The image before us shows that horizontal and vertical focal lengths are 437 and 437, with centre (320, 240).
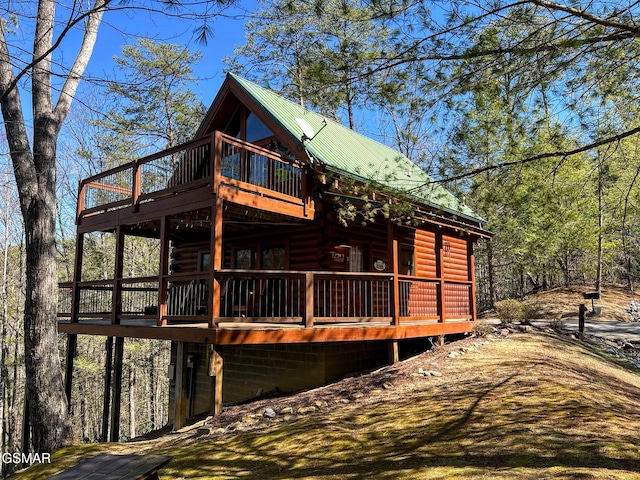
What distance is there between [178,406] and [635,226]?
88.7 feet

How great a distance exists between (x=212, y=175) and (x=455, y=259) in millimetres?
10090

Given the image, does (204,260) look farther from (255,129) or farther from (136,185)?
(136,185)

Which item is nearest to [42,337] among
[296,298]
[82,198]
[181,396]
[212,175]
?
[181,396]

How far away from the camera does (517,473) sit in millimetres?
4055

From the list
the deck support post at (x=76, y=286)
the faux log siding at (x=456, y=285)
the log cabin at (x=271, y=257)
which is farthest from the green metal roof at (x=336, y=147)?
the deck support post at (x=76, y=286)

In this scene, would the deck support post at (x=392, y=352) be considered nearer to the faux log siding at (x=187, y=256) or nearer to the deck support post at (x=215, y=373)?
the deck support post at (x=215, y=373)

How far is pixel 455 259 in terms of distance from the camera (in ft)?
50.1

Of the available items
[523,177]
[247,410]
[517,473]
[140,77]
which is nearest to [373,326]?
[247,410]

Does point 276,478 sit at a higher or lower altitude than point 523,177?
lower

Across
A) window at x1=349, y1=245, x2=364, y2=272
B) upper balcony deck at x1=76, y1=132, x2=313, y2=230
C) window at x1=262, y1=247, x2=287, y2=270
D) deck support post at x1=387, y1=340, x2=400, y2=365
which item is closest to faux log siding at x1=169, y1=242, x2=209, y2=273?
upper balcony deck at x1=76, y1=132, x2=313, y2=230

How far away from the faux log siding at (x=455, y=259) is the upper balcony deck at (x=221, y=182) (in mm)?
6550

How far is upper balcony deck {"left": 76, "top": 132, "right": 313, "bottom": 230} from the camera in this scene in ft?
26.7

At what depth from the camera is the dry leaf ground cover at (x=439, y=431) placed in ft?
14.5

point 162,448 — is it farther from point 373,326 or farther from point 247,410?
point 373,326
